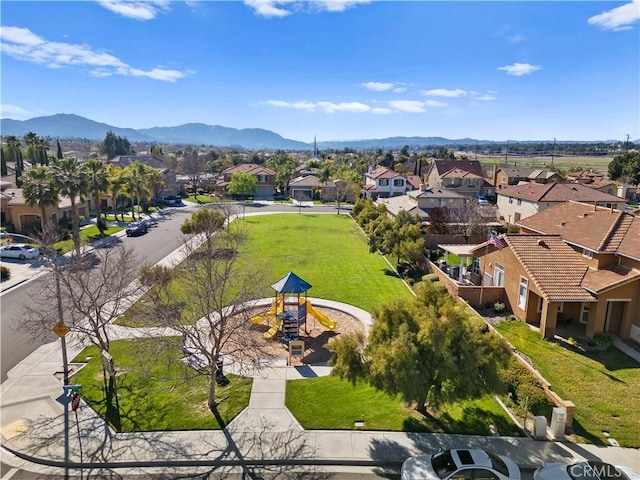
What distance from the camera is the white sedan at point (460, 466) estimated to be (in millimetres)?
11867

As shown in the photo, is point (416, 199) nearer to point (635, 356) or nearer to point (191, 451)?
point (635, 356)

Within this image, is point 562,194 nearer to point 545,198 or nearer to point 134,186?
point 545,198

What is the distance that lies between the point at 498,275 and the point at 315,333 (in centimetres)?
1351

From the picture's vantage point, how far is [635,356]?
20969 mm

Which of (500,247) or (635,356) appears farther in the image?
(500,247)

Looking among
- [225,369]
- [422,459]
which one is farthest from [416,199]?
[422,459]

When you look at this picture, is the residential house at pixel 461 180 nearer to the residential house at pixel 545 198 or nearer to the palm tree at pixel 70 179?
the residential house at pixel 545 198

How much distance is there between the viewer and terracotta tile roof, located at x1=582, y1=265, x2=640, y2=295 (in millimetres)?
22188

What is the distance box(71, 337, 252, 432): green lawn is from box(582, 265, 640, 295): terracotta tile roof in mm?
18907

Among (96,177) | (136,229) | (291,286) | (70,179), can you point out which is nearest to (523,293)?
(291,286)

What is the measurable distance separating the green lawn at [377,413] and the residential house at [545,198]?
37155 mm

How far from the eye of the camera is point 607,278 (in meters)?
23.0

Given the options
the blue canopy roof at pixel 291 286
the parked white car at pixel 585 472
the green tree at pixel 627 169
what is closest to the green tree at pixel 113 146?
the green tree at pixel 627 169

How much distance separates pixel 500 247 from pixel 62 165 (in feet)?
141
